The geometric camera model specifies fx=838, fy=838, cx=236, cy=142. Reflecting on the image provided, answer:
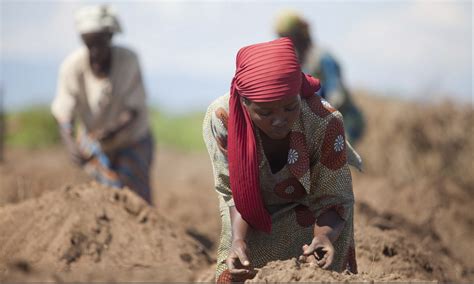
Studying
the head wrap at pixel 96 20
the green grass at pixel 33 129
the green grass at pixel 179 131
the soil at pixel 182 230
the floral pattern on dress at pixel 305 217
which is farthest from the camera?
the green grass at pixel 179 131

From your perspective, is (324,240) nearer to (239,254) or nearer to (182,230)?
(239,254)

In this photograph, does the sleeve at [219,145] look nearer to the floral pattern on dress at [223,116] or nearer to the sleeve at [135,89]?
the floral pattern on dress at [223,116]

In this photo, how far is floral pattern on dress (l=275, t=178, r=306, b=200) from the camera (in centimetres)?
397

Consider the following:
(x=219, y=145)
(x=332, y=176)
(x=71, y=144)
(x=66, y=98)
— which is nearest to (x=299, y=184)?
(x=332, y=176)

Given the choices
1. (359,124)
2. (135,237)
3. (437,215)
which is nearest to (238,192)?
(135,237)

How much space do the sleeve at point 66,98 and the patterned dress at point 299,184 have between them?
3683 mm

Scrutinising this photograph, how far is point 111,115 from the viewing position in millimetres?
7770

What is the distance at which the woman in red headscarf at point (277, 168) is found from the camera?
3648 mm

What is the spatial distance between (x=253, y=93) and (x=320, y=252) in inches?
31.3

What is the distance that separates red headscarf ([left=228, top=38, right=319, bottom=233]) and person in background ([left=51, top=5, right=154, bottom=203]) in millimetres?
3773

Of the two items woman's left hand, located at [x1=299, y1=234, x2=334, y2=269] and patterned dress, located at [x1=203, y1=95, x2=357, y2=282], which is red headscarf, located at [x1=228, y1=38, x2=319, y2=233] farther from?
woman's left hand, located at [x1=299, y1=234, x2=334, y2=269]

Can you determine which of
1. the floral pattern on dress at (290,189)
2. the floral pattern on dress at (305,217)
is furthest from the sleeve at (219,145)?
the floral pattern on dress at (305,217)

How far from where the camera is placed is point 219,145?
3963mm

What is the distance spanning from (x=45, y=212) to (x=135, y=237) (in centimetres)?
61
